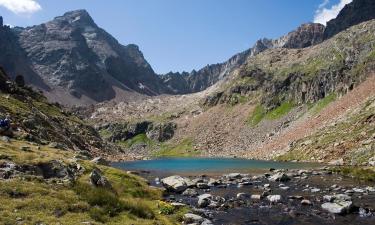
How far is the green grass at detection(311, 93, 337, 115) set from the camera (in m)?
165

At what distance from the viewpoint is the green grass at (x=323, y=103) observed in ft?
541

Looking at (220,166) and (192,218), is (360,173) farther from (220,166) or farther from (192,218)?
(220,166)

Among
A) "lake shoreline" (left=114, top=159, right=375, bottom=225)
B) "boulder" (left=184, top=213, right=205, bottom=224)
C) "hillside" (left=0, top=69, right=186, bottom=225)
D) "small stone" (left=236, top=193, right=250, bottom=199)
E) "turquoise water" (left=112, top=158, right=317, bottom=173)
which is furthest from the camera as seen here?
"turquoise water" (left=112, top=158, right=317, bottom=173)

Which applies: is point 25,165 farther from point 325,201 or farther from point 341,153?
point 341,153

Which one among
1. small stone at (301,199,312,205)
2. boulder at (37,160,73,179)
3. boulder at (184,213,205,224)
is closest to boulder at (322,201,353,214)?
small stone at (301,199,312,205)

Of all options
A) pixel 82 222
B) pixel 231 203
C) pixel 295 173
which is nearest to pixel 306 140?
pixel 295 173

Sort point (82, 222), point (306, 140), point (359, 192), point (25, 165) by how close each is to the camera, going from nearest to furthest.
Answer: point (82, 222) → point (25, 165) → point (359, 192) → point (306, 140)

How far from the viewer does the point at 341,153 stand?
88000mm

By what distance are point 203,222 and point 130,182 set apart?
15936mm

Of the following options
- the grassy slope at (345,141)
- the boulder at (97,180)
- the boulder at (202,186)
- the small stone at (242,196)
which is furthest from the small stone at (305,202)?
the grassy slope at (345,141)

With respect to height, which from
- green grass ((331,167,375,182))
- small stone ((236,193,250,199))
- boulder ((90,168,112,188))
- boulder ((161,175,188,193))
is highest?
boulder ((90,168,112,188))

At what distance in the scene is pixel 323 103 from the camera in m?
169

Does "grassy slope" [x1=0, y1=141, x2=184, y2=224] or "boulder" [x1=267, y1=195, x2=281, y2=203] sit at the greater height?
"grassy slope" [x1=0, y1=141, x2=184, y2=224]

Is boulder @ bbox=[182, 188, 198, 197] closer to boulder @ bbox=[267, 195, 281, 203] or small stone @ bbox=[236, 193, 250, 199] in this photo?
small stone @ bbox=[236, 193, 250, 199]
